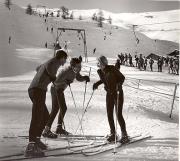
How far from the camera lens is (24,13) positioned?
53.2 m

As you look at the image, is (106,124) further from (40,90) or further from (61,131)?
(40,90)

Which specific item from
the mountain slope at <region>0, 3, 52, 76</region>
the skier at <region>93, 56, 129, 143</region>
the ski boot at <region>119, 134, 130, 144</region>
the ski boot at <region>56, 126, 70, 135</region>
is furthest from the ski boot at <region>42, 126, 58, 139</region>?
the mountain slope at <region>0, 3, 52, 76</region>

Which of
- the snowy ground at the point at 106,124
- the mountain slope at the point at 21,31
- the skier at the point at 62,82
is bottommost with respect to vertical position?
the snowy ground at the point at 106,124

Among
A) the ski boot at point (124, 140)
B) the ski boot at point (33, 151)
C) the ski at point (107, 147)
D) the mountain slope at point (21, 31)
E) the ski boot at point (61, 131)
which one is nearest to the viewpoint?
the ski boot at point (33, 151)

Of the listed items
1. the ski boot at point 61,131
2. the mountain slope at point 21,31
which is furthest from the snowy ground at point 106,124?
the mountain slope at point 21,31

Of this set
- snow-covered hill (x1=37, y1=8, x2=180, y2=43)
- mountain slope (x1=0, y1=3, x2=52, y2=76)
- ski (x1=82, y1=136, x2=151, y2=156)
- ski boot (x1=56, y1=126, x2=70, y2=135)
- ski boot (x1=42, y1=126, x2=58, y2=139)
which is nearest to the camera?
ski (x1=82, y1=136, x2=151, y2=156)

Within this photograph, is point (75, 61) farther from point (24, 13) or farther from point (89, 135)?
point (24, 13)

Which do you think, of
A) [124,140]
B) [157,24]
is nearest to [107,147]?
[124,140]

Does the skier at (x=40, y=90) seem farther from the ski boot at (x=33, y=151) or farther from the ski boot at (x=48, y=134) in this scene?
the ski boot at (x=48, y=134)

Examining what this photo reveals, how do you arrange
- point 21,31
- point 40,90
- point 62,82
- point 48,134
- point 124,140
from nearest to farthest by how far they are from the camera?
point 40,90
point 124,140
point 48,134
point 62,82
point 21,31

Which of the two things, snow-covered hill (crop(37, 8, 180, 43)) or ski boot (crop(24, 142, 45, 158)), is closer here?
ski boot (crop(24, 142, 45, 158))

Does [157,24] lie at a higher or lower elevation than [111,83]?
higher

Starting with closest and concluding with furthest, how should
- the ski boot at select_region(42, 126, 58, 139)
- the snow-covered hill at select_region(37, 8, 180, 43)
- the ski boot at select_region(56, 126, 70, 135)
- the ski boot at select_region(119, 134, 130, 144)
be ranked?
the ski boot at select_region(119, 134, 130, 144)
the ski boot at select_region(42, 126, 58, 139)
the ski boot at select_region(56, 126, 70, 135)
the snow-covered hill at select_region(37, 8, 180, 43)

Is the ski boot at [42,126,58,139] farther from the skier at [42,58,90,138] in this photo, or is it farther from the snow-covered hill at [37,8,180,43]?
the snow-covered hill at [37,8,180,43]
